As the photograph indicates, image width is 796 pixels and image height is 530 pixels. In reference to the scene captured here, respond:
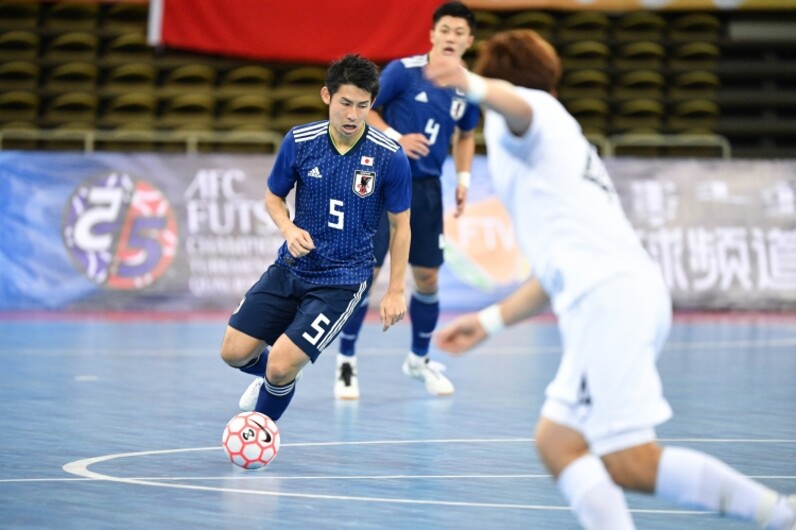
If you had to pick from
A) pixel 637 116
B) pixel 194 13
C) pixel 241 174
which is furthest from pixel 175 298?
pixel 637 116

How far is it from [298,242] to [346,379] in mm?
2825

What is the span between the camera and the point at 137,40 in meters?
18.3

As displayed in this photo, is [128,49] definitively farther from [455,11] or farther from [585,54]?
[455,11]

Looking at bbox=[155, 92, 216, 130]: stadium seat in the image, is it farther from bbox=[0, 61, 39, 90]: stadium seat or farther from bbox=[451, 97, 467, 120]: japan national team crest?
bbox=[451, 97, 467, 120]: japan national team crest

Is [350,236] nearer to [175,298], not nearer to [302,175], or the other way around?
[302,175]

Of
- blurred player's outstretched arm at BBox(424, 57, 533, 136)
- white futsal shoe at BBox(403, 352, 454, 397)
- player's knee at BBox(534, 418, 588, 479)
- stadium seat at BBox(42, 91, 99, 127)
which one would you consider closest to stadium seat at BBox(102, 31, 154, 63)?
stadium seat at BBox(42, 91, 99, 127)

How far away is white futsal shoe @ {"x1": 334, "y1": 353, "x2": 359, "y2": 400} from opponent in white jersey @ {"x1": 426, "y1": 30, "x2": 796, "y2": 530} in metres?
4.64

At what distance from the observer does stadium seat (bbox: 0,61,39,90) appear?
699 inches

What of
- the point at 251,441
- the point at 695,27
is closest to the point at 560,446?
the point at 251,441

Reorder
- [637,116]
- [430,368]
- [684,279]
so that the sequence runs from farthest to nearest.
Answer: [637,116], [684,279], [430,368]

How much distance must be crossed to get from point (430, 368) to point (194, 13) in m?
9.94

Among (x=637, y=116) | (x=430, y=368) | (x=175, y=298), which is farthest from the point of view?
(x=637, y=116)

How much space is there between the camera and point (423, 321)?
9.12 meters

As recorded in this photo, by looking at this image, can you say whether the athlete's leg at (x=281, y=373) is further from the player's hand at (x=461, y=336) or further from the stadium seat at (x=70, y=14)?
the stadium seat at (x=70, y=14)
